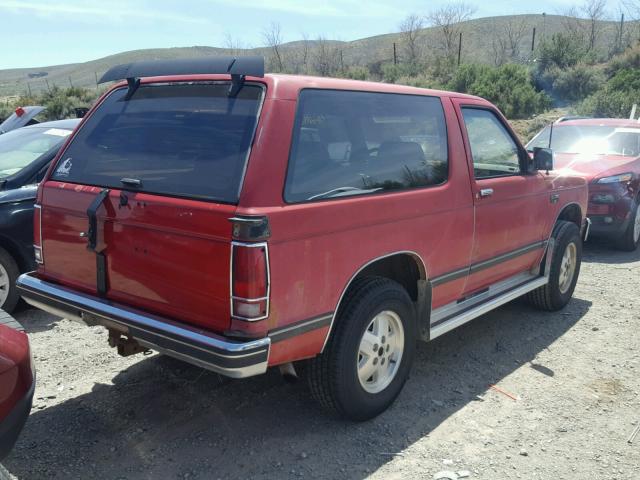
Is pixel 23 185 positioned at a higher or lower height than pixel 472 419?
higher

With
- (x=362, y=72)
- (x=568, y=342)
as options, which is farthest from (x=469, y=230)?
(x=362, y=72)

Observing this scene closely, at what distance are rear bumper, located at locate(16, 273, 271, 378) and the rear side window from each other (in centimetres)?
76

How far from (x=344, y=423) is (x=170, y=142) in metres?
1.92

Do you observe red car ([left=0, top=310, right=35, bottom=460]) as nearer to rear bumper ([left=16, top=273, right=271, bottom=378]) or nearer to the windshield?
rear bumper ([left=16, top=273, right=271, bottom=378])

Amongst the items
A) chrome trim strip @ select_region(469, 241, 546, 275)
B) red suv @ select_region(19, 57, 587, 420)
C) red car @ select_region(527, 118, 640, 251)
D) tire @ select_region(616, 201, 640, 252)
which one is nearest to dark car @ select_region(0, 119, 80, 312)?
red suv @ select_region(19, 57, 587, 420)

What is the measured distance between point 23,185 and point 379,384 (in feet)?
12.3

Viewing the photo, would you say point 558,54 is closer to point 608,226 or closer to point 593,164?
point 593,164

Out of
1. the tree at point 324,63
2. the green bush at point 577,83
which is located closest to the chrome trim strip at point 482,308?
the green bush at point 577,83

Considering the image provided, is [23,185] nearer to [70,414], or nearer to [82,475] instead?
[70,414]

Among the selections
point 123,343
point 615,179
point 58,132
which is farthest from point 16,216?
point 615,179

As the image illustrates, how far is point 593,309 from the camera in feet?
18.9

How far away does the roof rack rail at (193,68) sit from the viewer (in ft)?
9.73

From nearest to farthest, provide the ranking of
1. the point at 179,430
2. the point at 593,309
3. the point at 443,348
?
the point at 179,430, the point at 443,348, the point at 593,309

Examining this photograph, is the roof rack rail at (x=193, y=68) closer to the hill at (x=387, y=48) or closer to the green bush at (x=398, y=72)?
the green bush at (x=398, y=72)
